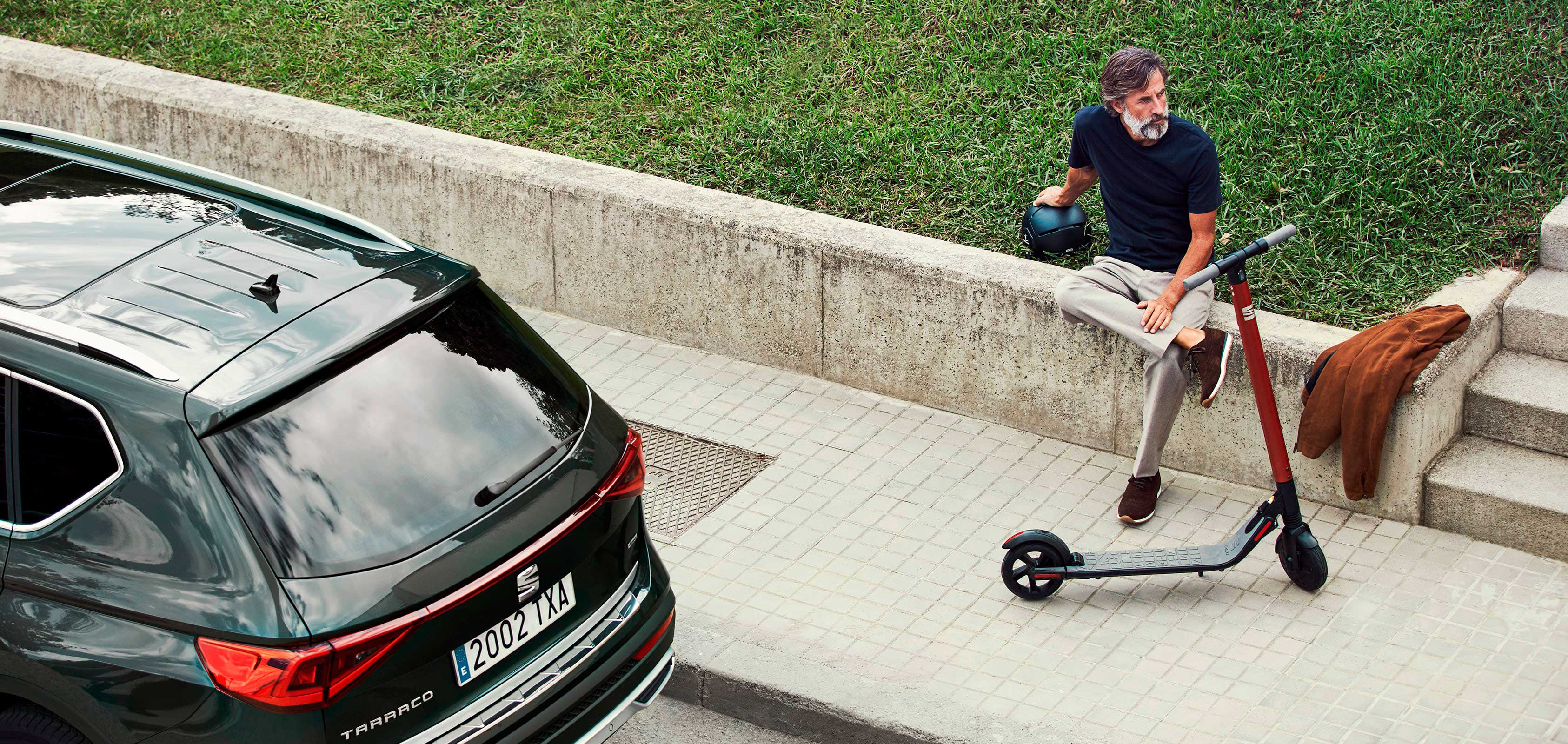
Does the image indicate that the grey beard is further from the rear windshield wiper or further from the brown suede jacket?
the rear windshield wiper

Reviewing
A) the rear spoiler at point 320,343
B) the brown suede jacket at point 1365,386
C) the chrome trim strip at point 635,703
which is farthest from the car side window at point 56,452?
the brown suede jacket at point 1365,386

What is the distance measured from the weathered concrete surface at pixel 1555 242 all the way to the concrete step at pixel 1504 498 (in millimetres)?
1057

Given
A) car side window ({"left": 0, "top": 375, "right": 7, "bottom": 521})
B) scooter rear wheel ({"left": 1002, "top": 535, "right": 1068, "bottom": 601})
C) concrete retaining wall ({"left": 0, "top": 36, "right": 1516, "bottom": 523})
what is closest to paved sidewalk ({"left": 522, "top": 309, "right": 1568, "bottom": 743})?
scooter rear wheel ({"left": 1002, "top": 535, "right": 1068, "bottom": 601})

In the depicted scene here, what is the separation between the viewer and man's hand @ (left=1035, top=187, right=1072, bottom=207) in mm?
6902

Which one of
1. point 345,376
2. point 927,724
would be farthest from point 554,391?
point 927,724

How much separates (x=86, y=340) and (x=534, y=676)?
147 cm

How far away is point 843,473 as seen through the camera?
21.9 feet

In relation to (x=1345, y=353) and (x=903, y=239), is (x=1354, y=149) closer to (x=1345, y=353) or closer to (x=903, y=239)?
(x=1345, y=353)

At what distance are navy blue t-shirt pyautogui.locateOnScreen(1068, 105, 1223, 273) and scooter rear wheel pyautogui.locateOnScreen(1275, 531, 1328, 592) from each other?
1.29 m

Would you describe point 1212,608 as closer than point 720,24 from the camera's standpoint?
Yes

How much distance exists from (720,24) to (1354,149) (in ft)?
12.3

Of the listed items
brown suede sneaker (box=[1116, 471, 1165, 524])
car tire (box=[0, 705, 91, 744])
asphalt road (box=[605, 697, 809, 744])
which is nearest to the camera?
car tire (box=[0, 705, 91, 744])

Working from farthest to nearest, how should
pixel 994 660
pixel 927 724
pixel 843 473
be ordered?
pixel 843 473
pixel 994 660
pixel 927 724

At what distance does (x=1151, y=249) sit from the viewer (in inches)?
251
